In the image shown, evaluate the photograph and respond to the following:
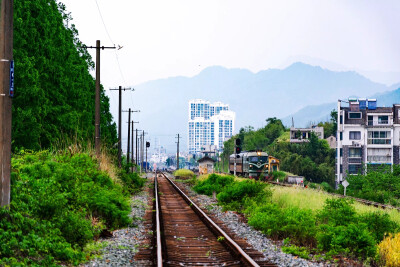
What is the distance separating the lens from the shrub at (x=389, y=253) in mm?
10434

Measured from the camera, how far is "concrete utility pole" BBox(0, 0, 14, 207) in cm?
934

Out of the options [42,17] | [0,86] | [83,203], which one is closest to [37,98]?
[42,17]

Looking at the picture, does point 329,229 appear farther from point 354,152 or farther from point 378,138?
point 378,138

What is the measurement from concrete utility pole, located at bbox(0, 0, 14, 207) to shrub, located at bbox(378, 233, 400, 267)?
7.82 meters

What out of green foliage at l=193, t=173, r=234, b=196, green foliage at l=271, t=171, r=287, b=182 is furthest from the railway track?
green foliage at l=271, t=171, r=287, b=182

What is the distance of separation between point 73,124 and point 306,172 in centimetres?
6894

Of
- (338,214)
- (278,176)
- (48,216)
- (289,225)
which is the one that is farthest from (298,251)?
(278,176)

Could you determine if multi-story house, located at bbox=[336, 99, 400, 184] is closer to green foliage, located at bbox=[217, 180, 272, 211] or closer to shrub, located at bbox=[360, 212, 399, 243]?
green foliage, located at bbox=[217, 180, 272, 211]

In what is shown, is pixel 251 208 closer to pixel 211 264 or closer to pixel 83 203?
pixel 83 203

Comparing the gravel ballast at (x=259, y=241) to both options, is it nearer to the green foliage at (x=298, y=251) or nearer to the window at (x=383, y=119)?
the green foliage at (x=298, y=251)

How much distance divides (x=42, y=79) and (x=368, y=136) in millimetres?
59840

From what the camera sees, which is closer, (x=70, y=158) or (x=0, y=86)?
(x=0, y=86)

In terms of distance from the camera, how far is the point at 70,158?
17.6 metres

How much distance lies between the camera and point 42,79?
2888 centimetres
